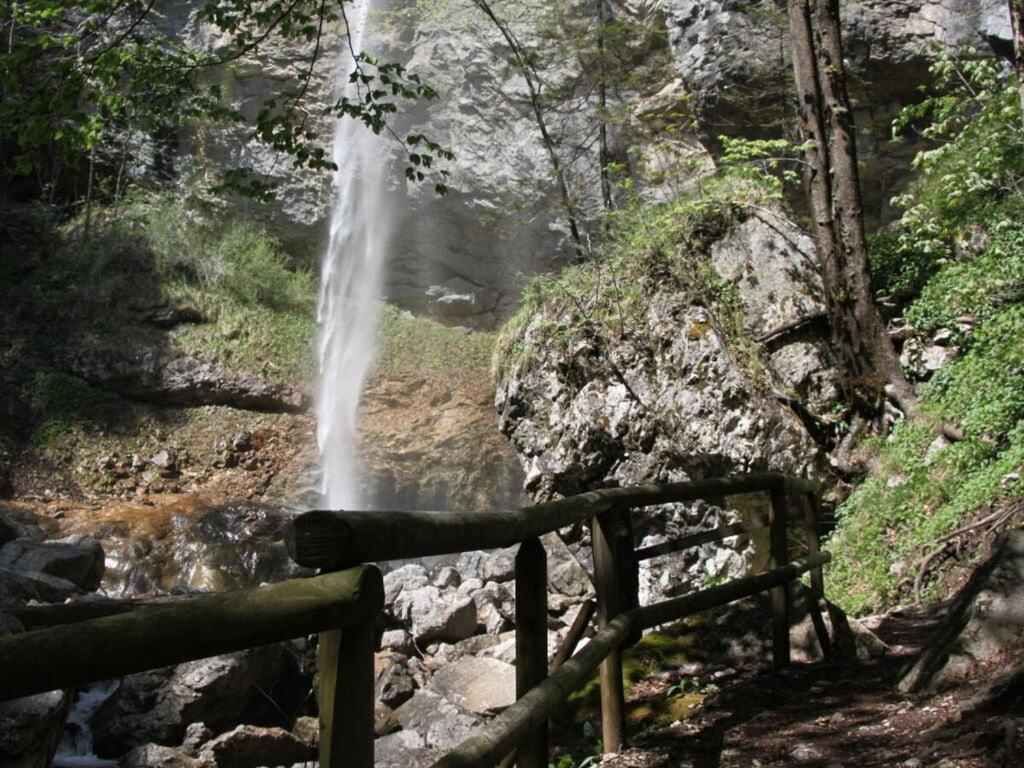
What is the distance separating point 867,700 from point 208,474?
40.9 feet

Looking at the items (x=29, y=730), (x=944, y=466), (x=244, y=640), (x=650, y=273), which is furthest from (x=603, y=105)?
(x=244, y=640)

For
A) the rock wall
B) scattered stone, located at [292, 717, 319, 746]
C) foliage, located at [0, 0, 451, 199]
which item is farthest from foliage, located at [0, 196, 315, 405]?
scattered stone, located at [292, 717, 319, 746]

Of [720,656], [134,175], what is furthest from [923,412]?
[134,175]

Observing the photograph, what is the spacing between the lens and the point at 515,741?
7.69ft

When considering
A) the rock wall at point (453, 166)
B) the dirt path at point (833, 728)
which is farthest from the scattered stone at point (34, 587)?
the rock wall at point (453, 166)

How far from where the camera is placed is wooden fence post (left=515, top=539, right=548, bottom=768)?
2727 millimetres

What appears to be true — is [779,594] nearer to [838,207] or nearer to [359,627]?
[359,627]

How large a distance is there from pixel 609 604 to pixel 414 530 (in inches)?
71.2

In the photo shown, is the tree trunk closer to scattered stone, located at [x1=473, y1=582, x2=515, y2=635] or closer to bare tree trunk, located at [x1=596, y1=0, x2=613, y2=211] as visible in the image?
bare tree trunk, located at [x1=596, y1=0, x2=613, y2=211]

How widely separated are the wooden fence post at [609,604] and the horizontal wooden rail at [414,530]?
0.44ft

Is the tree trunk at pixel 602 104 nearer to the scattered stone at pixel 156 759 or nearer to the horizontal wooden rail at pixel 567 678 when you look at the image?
the horizontal wooden rail at pixel 567 678

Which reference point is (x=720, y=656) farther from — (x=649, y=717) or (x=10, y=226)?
(x=10, y=226)

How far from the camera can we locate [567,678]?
2.81m

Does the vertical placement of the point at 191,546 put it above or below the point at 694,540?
below
